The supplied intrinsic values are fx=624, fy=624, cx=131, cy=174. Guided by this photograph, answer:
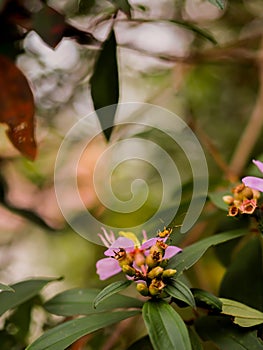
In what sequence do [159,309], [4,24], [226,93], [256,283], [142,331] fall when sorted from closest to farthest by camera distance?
[159,309] → [256,283] → [4,24] → [142,331] → [226,93]

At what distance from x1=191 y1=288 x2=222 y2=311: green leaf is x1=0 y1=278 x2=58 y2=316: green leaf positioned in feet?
0.60

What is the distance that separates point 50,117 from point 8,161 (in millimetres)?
106

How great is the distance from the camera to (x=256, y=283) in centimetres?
67

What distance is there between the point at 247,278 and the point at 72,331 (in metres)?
0.22

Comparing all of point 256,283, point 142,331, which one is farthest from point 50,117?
point 256,283

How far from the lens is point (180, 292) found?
52cm

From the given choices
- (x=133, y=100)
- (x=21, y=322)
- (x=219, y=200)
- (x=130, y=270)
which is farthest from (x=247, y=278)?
(x=133, y=100)

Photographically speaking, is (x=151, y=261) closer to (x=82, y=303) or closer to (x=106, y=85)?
(x=82, y=303)

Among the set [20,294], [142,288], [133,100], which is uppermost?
[142,288]

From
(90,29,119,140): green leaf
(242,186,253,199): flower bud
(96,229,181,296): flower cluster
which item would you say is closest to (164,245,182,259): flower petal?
(96,229,181,296): flower cluster

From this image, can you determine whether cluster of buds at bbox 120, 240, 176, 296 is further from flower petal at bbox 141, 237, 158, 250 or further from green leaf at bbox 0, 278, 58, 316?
green leaf at bbox 0, 278, 58, 316

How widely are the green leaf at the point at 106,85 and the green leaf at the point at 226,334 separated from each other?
0.25 metres

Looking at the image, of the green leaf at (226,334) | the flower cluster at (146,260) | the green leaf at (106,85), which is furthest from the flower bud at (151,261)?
the green leaf at (106,85)

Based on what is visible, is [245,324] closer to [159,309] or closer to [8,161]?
[159,309]
